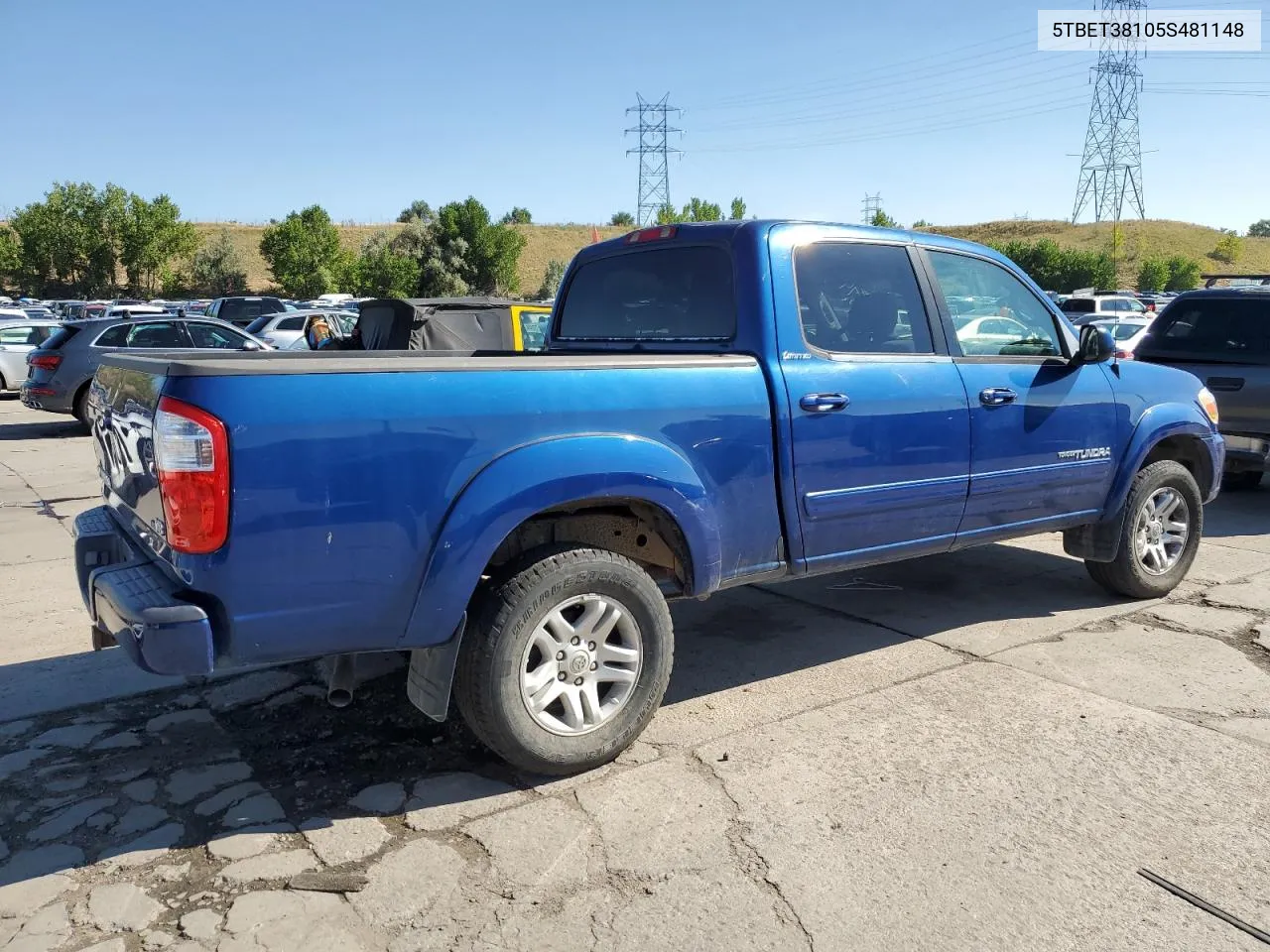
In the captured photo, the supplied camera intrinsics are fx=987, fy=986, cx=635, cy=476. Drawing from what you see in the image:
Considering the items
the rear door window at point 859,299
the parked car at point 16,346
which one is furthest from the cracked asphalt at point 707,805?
the parked car at point 16,346

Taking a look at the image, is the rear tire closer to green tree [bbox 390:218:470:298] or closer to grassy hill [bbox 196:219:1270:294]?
green tree [bbox 390:218:470:298]

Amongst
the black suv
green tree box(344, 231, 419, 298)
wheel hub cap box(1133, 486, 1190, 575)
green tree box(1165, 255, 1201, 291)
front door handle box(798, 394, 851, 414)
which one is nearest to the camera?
front door handle box(798, 394, 851, 414)

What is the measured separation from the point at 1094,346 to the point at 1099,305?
2359 centimetres

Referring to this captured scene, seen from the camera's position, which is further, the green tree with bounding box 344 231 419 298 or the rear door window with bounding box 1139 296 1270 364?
the green tree with bounding box 344 231 419 298

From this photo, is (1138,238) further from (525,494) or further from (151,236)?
(525,494)

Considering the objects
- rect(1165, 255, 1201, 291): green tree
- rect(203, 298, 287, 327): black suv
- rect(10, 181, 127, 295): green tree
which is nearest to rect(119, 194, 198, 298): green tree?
rect(10, 181, 127, 295): green tree

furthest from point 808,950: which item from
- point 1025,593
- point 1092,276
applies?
point 1092,276

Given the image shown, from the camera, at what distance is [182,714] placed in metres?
4.05

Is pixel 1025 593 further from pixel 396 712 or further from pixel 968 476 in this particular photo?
pixel 396 712

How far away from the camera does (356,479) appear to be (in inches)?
114

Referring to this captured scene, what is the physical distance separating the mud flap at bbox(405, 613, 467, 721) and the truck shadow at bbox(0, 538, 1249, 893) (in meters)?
0.35

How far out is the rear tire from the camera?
31.2 ft

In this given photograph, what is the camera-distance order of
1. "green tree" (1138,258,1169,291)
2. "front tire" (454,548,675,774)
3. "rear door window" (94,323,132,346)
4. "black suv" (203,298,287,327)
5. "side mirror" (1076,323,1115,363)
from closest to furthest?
"front tire" (454,548,675,774) → "side mirror" (1076,323,1115,363) → "rear door window" (94,323,132,346) → "black suv" (203,298,287,327) → "green tree" (1138,258,1169,291)

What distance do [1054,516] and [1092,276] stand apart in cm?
7037
